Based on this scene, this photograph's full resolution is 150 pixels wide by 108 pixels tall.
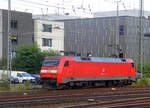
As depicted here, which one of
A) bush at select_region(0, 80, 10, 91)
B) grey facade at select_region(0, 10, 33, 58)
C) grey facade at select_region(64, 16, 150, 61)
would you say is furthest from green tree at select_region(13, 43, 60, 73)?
bush at select_region(0, 80, 10, 91)

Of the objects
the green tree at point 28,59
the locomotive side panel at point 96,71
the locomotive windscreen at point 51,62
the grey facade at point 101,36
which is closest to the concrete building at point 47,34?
the grey facade at point 101,36

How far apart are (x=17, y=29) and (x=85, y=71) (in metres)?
30.1

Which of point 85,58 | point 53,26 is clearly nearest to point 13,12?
point 53,26

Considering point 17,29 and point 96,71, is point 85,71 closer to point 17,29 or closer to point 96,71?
point 96,71

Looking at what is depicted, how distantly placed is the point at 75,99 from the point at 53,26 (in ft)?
142

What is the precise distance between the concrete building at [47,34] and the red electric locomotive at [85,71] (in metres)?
27.8

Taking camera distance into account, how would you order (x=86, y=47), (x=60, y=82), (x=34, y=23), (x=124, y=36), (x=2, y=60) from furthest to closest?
(x=86, y=47), (x=124, y=36), (x=34, y=23), (x=2, y=60), (x=60, y=82)

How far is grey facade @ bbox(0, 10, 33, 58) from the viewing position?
5512 centimetres

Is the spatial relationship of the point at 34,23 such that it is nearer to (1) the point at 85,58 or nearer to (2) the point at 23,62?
(2) the point at 23,62

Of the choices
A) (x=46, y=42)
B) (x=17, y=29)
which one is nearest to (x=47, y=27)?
(x=46, y=42)

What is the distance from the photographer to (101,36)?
69500 mm

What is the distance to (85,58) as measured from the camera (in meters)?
30.6

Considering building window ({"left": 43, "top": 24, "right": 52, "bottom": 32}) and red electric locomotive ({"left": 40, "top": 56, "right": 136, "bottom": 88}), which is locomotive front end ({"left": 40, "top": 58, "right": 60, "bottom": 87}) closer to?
red electric locomotive ({"left": 40, "top": 56, "right": 136, "bottom": 88})

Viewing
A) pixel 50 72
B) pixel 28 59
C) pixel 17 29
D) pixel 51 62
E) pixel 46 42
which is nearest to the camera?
pixel 50 72
